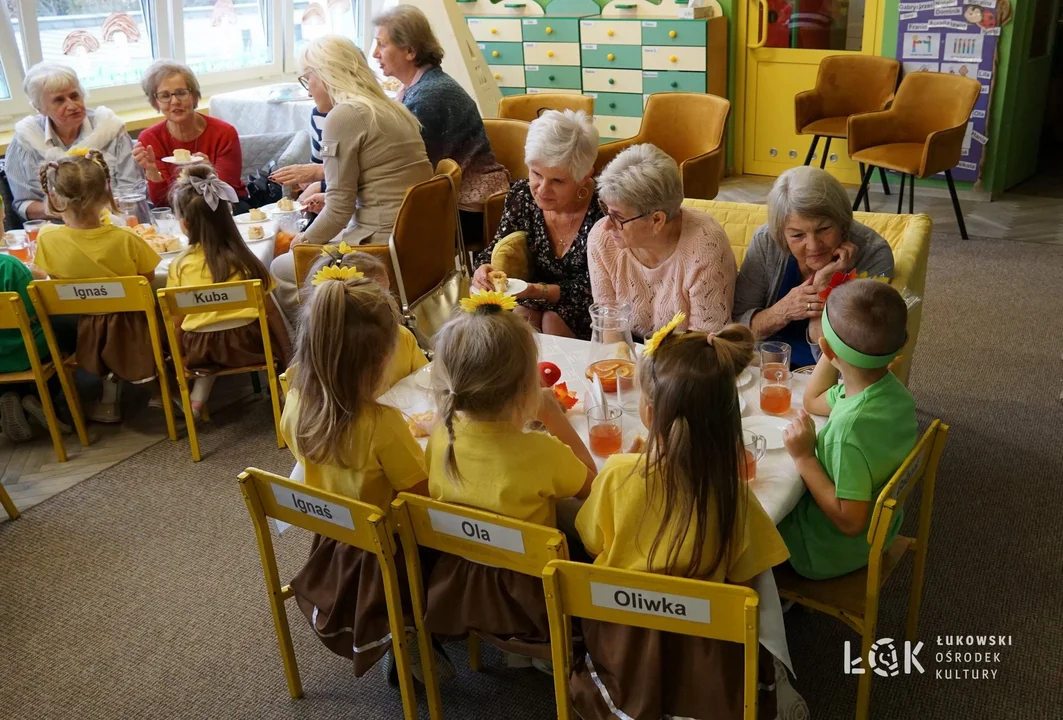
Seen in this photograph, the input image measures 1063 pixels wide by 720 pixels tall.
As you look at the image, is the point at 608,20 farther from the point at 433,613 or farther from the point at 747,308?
the point at 433,613

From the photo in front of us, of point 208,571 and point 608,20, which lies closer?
point 208,571

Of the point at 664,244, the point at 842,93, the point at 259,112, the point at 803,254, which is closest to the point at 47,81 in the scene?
the point at 259,112

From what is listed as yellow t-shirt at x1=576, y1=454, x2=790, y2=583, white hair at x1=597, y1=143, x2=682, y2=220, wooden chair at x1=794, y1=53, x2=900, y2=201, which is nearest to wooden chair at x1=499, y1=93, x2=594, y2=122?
wooden chair at x1=794, y1=53, x2=900, y2=201

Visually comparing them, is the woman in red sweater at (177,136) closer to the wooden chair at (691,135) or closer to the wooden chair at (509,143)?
the wooden chair at (509,143)

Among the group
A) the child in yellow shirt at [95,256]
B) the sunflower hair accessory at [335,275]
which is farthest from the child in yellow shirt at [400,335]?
the child in yellow shirt at [95,256]

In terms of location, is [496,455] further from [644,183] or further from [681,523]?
[644,183]

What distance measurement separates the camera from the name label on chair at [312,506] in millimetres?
1946

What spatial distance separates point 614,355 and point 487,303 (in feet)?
1.77

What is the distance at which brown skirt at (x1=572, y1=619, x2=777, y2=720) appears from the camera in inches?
67.9

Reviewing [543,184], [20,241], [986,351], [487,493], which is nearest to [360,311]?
[487,493]

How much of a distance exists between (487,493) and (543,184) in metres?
1.55

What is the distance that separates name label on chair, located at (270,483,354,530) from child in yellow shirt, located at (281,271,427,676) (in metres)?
0.09

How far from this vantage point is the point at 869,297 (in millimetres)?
1898

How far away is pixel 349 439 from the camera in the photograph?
2043 mm
